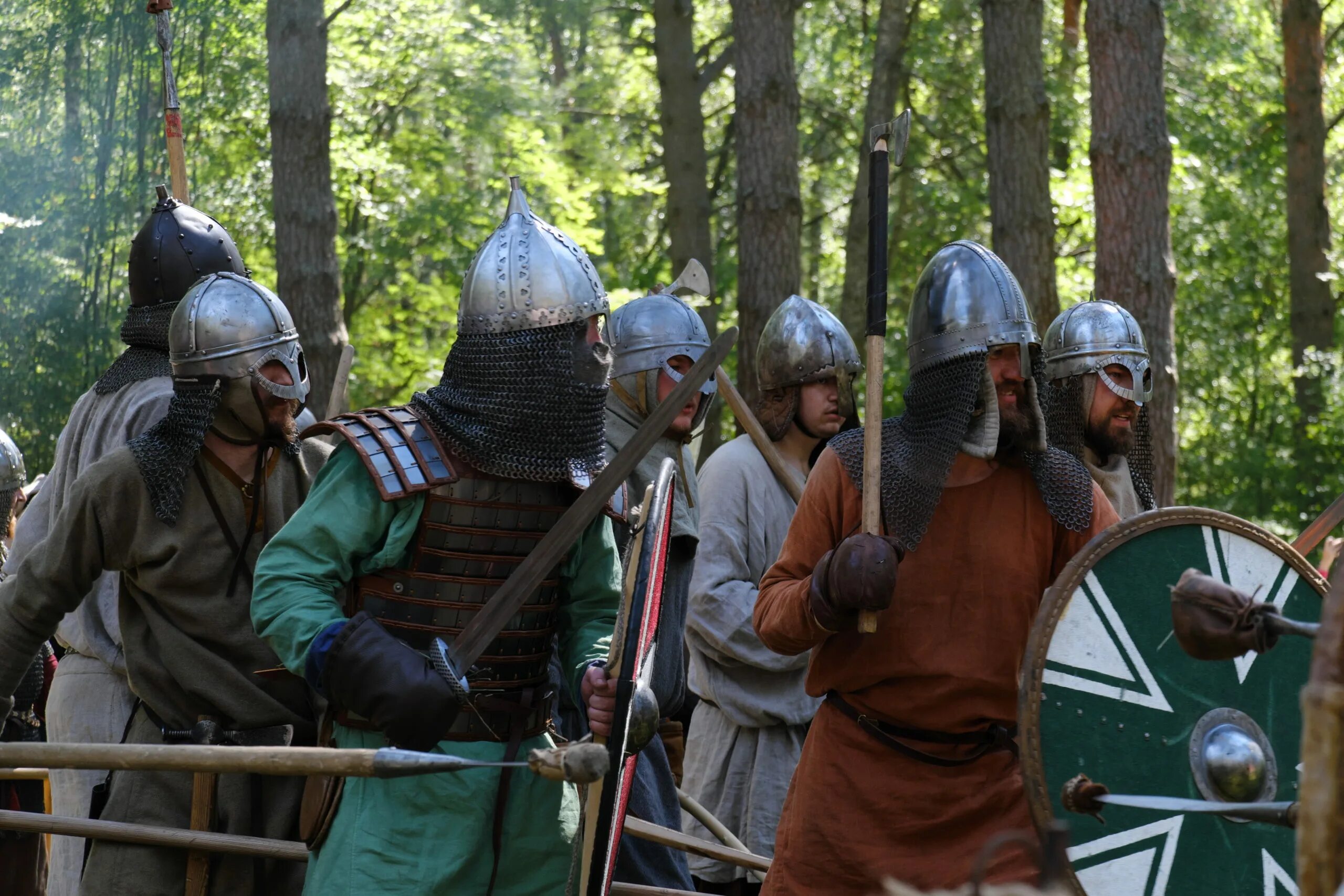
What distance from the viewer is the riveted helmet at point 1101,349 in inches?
216

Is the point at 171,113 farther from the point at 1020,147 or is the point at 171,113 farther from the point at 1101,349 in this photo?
the point at 1020,147

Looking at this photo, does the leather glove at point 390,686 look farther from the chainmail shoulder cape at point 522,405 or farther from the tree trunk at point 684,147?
the tree trunk at point 684,147

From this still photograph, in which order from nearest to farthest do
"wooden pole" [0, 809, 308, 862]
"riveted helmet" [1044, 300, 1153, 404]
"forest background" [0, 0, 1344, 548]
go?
1. "wooden pole" [0, 809, 308, 862]
2. "riveted helmet" [1044, 300, 1153, 404]
3. "forest background" [0, 0, 1344, 548]

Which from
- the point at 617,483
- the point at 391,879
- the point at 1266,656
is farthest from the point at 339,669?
the point at 1266,656

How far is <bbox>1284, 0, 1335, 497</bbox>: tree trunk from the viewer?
51.0 feet

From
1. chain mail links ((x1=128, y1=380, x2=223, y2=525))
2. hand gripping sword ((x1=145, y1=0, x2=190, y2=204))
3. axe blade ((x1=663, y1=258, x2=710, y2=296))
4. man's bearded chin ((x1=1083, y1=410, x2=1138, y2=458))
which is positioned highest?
hand gripping sword ((x1=145, y1=0, x2=190, y2=204))

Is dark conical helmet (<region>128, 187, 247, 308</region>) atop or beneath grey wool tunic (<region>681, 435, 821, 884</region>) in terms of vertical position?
atop

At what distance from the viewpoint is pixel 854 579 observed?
3182 mm

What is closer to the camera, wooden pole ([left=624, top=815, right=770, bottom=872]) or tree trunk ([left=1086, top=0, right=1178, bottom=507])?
wooden pole ([left=624, top=815, right=770, bottom=872])

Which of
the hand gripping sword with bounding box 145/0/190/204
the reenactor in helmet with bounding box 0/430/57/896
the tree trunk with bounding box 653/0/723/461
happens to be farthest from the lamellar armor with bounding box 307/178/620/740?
the tree trunk with bounding box 653/0/723/461

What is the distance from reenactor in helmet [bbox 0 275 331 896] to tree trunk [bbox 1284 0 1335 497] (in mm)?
13377

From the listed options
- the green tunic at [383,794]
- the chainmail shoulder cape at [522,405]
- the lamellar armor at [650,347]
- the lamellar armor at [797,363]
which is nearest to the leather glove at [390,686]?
the green tunic at [383,794]

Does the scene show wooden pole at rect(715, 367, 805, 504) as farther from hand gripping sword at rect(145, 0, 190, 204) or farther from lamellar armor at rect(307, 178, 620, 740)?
hand gripping sword at rect(145, 0, 190, 204)

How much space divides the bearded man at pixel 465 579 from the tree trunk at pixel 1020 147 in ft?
17.3
